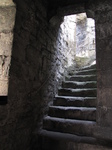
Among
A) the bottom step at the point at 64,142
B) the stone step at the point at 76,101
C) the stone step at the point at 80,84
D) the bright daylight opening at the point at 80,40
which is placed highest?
the bright daylight opening at the point at 80,40

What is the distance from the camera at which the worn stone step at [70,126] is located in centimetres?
179

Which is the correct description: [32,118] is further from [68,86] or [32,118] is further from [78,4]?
[78,4]

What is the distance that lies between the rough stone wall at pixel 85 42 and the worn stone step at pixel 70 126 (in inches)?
105

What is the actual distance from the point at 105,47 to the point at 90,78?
1.20 m

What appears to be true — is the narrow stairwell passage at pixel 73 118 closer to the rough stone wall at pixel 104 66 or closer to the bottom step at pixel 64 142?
the bottom step at pixel 64 142

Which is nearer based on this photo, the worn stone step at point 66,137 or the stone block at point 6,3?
the stone block at point 6,3

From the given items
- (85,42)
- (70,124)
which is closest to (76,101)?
(70,124)

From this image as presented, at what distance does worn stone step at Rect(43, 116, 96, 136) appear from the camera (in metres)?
1.79

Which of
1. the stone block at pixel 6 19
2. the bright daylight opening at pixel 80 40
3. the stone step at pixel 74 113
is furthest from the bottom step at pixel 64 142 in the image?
the bright daylight opening at pixel 80 40

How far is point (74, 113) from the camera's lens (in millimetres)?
2078

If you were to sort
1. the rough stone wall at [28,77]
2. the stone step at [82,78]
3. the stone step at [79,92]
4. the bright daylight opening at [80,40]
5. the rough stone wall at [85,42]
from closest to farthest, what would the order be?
1. the rough stone wall at [28,77]
2. the stone step at [79,92]
3. the stone step at [82,78]
4. the bright daylight opening at [80,40]
5. the rough stone wall at [85,42]

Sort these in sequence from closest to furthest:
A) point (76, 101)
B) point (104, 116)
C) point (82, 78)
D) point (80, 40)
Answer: point (104, 116), point (76, 101), point (82, 78), point (80, 40)

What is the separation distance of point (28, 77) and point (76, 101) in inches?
40.4

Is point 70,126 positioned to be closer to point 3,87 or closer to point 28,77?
point 28,77
